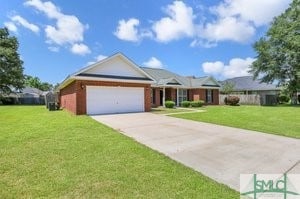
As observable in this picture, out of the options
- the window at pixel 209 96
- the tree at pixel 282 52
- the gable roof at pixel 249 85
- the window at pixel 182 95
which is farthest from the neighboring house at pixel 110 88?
the gable roof at pixel 249 85

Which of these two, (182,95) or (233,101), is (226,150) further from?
(233,101)

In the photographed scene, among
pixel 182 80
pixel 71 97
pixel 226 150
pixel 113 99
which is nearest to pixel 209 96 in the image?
pixel 182 80

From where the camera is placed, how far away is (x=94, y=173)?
5.61m

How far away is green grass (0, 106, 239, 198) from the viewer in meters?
4.65

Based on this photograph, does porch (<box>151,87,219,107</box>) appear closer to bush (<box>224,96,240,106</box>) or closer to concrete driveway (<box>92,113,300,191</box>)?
bush (<box>224,96,240,106</box>)

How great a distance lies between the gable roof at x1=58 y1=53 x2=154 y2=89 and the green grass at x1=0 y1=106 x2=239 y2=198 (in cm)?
1123

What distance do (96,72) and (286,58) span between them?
25943 mm

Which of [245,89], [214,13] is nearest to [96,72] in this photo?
[214,13]

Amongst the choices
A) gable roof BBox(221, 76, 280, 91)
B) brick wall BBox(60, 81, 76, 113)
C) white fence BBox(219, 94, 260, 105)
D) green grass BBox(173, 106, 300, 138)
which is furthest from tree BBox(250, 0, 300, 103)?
brick wall BBox(60, 81, 76, 113)

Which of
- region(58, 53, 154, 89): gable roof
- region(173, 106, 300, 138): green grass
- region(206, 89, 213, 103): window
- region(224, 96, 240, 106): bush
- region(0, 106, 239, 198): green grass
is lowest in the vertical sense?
region(0, 106, 239, 198): green grass

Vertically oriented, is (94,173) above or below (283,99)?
below

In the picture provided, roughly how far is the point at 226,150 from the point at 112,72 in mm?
14711

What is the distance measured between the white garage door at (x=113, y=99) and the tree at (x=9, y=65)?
1348 inches

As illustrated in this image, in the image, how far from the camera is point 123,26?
22.8 metres
